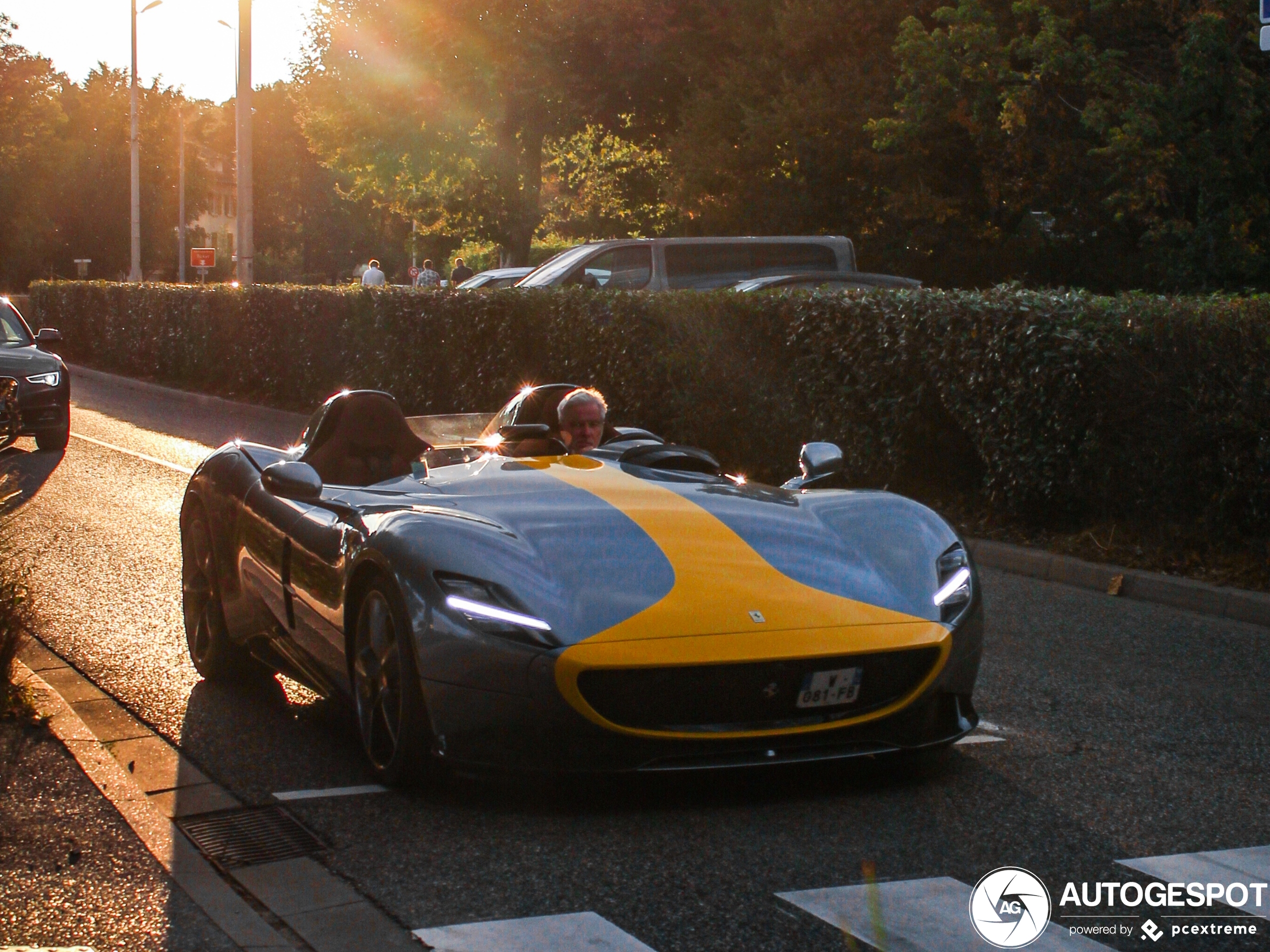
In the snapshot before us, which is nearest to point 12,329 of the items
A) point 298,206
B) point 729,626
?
point 729,626

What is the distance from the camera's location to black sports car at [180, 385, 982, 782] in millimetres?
4520

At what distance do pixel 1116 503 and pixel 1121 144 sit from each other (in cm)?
1242

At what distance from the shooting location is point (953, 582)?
16.8 feet

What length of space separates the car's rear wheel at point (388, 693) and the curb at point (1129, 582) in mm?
3913

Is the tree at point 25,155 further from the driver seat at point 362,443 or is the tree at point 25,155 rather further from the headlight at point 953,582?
the headlight at point 953,582

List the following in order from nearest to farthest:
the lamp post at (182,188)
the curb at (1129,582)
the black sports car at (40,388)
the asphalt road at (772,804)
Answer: the asphalt road at (772,804)
the curb at (1129,582)
the black sports car at (40,388)
the lamp post at (182,188)

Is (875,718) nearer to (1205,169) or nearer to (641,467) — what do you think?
(641,467)

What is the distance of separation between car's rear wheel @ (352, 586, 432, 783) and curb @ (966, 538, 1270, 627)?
391 cm

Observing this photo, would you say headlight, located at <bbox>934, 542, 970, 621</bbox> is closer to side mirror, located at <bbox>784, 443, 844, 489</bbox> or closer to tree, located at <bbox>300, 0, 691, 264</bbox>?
side mirror, located at <bbox>784, 443, 844, 489</bbox>

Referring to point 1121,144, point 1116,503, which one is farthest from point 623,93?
point 1116,503

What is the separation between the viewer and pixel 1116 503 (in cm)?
1051

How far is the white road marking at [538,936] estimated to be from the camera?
3654mm

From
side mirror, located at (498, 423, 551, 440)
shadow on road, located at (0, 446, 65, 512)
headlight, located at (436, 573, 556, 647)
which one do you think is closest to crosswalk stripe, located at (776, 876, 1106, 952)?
headlight, located at (436, 573, 556, 647)

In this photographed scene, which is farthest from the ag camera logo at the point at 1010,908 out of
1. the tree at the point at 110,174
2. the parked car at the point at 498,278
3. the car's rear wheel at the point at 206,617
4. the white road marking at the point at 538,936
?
the tree at the point at 110,174
